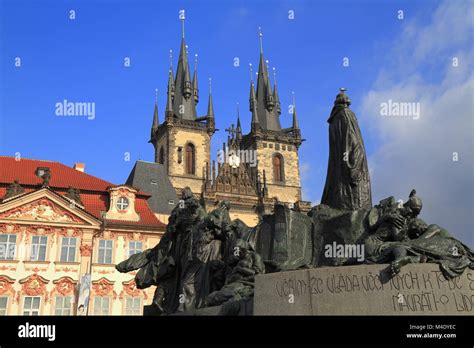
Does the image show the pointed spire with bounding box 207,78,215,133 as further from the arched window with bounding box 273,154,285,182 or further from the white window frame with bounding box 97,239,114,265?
the white window frame with bounding box 97,239,114,265

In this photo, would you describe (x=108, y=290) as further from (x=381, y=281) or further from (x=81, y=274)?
(x=381, y=281)

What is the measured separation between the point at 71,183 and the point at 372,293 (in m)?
24.3

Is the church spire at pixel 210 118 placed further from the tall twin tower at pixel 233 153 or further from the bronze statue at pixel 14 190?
the bronze statue at pixel 14 190

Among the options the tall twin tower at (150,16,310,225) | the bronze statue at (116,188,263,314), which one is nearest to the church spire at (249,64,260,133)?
the tall twin tower at (150,16,310,225)

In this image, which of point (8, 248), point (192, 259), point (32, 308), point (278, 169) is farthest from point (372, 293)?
point (278, 169)

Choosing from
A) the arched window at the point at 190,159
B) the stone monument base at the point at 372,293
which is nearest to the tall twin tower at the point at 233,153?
the arched window at the point at 190,159

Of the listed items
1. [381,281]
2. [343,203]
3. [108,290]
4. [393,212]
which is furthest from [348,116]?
[108,290]

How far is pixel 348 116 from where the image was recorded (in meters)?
8.57

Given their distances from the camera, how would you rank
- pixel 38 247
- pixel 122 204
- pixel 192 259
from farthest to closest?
pixel 122 204
pixel 38 247
pixel 192 259

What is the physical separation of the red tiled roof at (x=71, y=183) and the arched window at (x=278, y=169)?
104 feet

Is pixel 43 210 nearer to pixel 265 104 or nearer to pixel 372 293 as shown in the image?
pixel 372 293

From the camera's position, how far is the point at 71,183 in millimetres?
28094

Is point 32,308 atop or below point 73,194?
below
